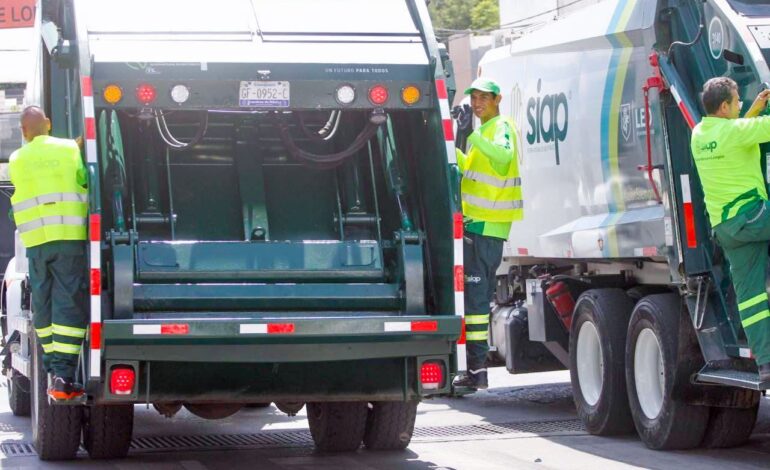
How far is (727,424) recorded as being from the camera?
29.5ft

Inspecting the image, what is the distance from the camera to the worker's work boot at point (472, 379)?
7.58 m

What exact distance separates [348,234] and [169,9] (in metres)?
1.53

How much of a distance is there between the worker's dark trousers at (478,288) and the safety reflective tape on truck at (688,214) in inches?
43.1

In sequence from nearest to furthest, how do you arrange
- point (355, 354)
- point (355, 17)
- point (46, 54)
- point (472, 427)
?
point (355, 354) < point (355, 17) < point (46, 54) < point (472, 427)

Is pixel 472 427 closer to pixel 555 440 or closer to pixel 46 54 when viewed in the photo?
pixel 555 440

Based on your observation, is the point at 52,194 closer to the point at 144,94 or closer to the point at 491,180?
the point at 144,94

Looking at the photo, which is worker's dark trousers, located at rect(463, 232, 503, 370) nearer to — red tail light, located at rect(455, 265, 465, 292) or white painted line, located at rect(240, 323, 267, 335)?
red tail light, located at rect(455, 265, 465, 292)

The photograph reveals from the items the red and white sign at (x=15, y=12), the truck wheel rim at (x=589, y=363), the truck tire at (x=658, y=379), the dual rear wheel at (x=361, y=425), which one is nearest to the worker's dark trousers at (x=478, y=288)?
the dual rear wheel at (x=361, y=425)

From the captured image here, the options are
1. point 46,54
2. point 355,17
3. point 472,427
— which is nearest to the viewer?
point 355,17

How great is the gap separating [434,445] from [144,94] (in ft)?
10.8

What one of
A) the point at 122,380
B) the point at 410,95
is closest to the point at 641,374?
the point at 410,95

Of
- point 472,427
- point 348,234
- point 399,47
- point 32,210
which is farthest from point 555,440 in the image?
point 32,210

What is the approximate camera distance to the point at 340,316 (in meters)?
7.47

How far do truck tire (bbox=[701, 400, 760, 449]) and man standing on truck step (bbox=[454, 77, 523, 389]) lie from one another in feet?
5.55
